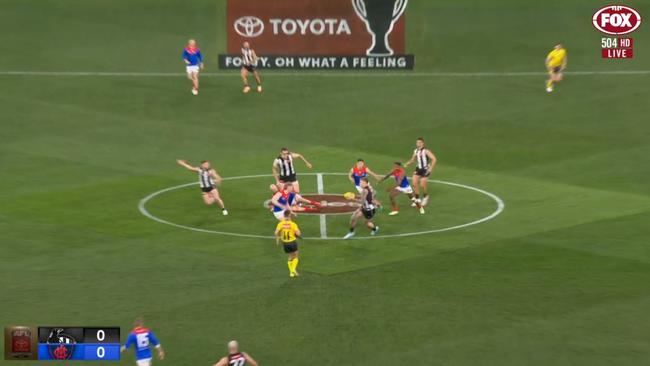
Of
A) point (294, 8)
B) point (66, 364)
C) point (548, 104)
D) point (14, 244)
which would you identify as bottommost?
point (66, 364)

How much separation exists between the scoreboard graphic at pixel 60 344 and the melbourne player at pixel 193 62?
35551mm

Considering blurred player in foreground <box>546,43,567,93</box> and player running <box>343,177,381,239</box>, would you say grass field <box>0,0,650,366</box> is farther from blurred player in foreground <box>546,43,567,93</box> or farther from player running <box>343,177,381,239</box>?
player running <box>343,177,381,239</box>

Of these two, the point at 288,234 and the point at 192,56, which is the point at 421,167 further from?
the point at 192,56

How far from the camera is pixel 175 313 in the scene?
4081 cm

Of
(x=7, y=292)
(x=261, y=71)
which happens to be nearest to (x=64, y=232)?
(x=7, y=292)

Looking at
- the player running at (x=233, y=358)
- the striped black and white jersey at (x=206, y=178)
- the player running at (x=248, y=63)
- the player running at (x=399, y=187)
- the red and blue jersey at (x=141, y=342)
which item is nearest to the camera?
the player running at (x=233, y=358)

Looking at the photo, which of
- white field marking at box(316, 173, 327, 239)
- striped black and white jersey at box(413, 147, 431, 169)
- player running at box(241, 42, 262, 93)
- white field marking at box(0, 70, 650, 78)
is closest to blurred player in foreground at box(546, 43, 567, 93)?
white field marking at box(0, 70, 650, 78)

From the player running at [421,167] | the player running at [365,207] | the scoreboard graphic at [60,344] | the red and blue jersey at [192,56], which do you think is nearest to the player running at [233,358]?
the scoreboard graphic at [60,344]

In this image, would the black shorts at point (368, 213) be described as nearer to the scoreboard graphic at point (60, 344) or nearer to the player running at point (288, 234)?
the player running at point (288, 234)

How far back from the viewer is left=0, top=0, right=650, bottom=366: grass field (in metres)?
39.7

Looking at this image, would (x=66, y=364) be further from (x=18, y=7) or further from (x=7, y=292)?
(x=18, y=7)

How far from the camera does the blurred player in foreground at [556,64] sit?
72.8 m

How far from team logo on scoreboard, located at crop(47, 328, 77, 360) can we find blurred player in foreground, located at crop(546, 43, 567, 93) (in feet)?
140

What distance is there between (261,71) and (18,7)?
17815 mm
